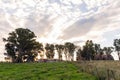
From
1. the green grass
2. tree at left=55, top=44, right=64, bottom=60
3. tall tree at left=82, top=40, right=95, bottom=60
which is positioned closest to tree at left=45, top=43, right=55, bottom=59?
tree at left=55, top=44, right=64, bottom=60

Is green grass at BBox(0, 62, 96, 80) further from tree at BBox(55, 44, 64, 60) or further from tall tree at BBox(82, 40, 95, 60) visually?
tree at BBox(55, 44, 64, 60)

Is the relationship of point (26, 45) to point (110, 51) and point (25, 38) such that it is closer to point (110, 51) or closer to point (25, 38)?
point (25, 38)

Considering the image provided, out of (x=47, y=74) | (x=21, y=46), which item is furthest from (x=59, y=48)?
(x=47, y=74)

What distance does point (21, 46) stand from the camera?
389ft

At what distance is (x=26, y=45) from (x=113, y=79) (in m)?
101

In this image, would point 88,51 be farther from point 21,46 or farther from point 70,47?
point 21,46

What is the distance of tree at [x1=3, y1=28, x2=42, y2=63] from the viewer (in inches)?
4660

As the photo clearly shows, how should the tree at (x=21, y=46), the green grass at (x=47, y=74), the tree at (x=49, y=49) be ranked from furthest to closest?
the tree at (x=49, y=49) < the tree at (x=21, y=46) < the green grass at (x=47, y=74)

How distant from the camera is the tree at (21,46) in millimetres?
118375

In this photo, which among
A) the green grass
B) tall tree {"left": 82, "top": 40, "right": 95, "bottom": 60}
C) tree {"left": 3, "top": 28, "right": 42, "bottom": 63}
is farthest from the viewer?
tall tree {"left": 82, "top": 40, "right": 95, "bottom": 60}

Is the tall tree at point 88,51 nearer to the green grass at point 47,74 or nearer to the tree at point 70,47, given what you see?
the tree at point 70,47

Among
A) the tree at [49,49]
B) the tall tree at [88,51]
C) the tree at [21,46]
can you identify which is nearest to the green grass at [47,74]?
the tree at [21,46]

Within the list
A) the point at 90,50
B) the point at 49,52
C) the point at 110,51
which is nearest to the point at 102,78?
the point at 90,50

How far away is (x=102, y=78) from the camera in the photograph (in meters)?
23.9
